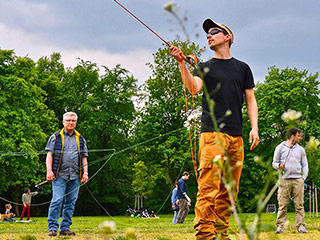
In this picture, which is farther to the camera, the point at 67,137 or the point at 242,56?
the point at 242,56

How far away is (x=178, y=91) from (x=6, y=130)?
12.2m

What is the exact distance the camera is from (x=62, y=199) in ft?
22.1

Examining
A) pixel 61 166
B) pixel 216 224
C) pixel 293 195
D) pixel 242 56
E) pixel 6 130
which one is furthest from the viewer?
pixel 6 130

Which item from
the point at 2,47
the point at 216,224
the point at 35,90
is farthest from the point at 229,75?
the point at 2,47

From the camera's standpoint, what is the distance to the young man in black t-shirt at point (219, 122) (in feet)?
13.3

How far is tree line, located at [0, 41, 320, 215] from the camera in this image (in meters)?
29.1

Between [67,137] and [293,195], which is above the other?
[67,137]

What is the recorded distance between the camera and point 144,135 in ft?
111

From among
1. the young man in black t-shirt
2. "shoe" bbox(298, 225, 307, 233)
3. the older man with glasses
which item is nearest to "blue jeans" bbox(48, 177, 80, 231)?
the older man with glasses

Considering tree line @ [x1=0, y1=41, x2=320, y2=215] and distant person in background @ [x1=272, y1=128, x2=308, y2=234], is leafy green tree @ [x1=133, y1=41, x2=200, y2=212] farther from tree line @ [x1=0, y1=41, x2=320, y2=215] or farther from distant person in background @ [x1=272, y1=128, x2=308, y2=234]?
distant person in background @ [x1=272, y1=128, x2=308, y2=234]

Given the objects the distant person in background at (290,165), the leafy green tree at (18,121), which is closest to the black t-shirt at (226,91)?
the distant person in background at (290,165)

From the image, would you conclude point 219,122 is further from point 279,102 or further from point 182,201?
point 279,102

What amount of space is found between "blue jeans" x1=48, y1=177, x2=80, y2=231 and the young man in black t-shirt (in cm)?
294

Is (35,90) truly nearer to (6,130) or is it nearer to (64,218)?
(6,130)
